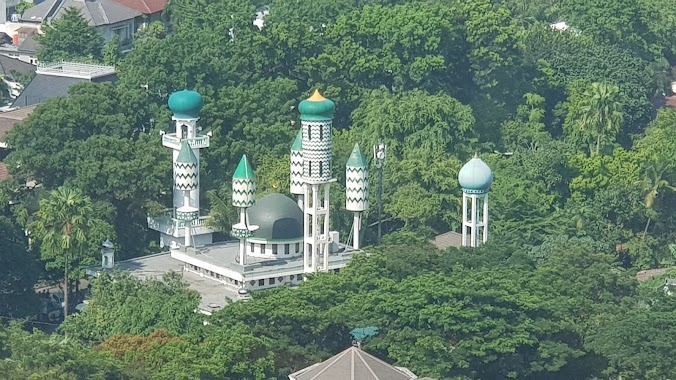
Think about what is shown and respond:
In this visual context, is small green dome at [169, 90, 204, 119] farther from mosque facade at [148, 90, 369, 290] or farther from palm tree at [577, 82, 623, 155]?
palm tree at [577, 82, 623, 155]

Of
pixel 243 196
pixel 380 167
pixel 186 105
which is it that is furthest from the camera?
pixel 380 167

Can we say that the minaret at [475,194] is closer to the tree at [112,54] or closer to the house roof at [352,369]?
the house roof at [352,369]

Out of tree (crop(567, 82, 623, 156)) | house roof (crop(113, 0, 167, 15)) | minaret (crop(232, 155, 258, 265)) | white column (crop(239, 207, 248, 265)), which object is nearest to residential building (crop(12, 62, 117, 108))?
house roof (crop(113, 0, 167, 15))

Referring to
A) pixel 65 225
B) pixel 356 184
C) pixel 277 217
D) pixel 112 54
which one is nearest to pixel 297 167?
pixel 356 184

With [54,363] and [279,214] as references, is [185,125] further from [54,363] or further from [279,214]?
[54,363]

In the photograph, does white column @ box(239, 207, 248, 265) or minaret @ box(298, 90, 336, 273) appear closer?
minaret @ box(298, 90, 336, 273)

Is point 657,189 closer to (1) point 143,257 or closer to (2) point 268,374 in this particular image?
(1) point 143,257

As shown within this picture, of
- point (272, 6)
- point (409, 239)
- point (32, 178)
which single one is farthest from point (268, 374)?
point (272, 6)
